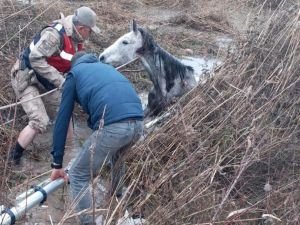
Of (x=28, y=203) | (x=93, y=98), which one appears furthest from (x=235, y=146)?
(x=28, y=203)

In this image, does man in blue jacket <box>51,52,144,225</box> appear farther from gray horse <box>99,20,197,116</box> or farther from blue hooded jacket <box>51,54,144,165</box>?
gray horse <box>99,20,197,116</box>

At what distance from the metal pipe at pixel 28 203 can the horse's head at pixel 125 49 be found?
2.70m

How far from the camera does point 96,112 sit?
4.52 m

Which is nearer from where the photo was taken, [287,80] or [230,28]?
[287,80]

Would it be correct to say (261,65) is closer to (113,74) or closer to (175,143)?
(175,143)

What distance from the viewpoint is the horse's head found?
7.13m

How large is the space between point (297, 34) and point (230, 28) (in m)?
6.10

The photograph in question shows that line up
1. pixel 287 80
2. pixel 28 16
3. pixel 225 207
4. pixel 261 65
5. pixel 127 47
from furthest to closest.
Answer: pixel 28 16
pixel 127 47
pixel 261 65
pixel 287 80
pixel 225 207

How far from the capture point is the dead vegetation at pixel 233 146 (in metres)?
4.25

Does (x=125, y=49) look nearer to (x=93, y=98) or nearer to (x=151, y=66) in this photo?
(x=151, y=66)

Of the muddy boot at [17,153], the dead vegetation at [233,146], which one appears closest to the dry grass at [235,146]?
the dead vegetation at [233,146]

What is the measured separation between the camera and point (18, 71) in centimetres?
575

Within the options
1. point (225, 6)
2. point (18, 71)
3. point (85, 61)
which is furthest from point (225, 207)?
point (225, 6)

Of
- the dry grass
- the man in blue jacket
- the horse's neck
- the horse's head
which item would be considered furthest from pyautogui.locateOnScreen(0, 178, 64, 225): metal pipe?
the horse's neck
